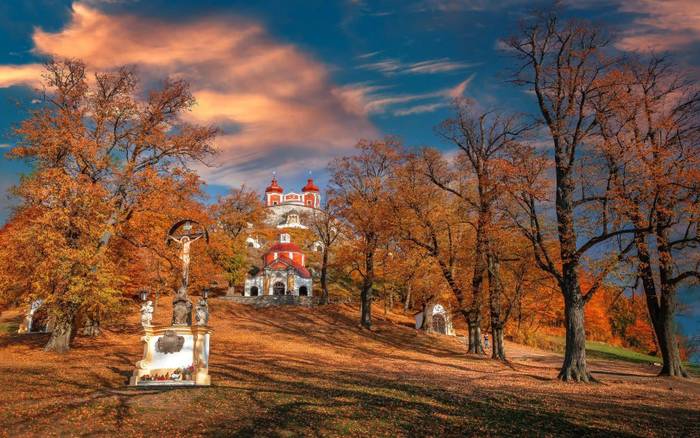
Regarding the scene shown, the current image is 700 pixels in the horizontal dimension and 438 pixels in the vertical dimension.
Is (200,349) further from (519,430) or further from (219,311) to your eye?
(219,311)

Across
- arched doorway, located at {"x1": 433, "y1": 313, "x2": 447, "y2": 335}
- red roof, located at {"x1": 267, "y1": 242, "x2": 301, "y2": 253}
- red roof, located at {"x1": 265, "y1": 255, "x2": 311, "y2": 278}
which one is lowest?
arched doorway, located at {"x1": 433, "y1": 313, "x2": 447, "y2": 335}

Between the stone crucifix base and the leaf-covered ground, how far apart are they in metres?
0.79

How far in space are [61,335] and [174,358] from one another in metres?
10.1

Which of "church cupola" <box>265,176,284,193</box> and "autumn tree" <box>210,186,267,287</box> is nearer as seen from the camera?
"autumn tree" <box>210,186,267,287</box>

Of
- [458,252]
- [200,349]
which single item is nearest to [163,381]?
[200,349]

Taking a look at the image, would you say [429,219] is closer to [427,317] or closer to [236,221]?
[427,317]

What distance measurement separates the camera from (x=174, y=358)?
14078mm

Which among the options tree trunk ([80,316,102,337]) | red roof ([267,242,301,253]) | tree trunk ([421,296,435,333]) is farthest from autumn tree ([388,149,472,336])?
red roof ([267,242,301,253])

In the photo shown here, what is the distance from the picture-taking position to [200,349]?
14.1 meters

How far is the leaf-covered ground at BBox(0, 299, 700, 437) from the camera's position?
9.13 meters

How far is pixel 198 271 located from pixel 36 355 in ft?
35.8

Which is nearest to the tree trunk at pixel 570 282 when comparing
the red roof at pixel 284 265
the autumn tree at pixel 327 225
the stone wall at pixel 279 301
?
the autumn tree at pixel 327 225

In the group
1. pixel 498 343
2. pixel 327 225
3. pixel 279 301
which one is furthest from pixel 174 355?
pixel 279 301

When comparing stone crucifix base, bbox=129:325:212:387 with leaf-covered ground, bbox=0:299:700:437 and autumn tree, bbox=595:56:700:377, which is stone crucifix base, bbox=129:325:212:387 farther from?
autumn tree, bbox=595:56:700:377
